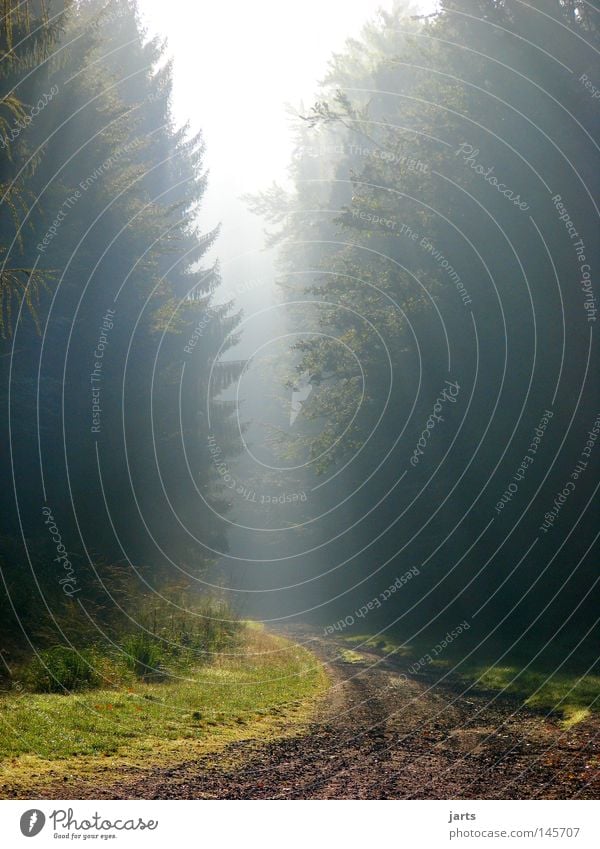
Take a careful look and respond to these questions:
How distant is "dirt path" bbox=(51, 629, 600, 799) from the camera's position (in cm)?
963

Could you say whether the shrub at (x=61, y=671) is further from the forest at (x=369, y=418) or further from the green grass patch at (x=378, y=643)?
the green grass patch at (x=378, y=643)

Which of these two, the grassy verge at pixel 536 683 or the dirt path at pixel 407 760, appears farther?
the grassy verge at pixel 536 683

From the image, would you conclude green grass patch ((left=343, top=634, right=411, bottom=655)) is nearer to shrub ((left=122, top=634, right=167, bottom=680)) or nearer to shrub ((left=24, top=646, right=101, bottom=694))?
shrub ((left=122, top=634, right=167, bottom=680))

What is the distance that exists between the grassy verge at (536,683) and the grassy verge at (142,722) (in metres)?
3.53

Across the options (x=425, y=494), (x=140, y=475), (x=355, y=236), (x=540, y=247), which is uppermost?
(x=355, y=236)

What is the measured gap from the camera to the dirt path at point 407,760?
31.6 feet

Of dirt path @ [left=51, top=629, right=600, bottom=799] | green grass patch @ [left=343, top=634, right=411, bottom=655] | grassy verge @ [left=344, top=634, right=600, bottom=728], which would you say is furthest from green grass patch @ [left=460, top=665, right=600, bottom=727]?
green grass patch @ [left=343, top=634, right=411, bottom=655]

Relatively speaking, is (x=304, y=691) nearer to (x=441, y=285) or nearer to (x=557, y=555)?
(x=557, y=555)

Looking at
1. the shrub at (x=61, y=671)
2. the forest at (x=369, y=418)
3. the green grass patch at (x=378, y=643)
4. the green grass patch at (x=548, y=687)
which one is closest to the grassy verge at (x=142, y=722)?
the forest at (x=369, y=418)

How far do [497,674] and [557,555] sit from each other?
4414 mm

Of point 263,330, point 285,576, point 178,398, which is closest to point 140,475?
point 178,398

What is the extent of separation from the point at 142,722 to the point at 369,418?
1995 cm

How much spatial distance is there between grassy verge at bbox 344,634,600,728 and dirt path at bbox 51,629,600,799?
1.54ft

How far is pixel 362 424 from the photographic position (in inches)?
1248
